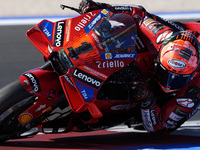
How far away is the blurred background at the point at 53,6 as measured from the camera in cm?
816

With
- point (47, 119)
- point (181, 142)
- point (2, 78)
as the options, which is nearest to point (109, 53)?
point (47, 119)

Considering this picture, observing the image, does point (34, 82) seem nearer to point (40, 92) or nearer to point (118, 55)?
point (40, 92)

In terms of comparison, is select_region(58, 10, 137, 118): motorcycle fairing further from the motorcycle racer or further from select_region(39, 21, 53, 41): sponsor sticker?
the motorcycle racer

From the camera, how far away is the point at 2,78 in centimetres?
540

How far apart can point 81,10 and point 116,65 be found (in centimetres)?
73

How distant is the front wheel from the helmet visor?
992 millimetres

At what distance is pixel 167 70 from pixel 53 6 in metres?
5.72

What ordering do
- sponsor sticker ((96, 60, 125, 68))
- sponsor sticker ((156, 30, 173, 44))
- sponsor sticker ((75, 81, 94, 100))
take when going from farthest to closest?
sponsor sticker ((156, 30, 173, 44)) < sponsor sticker ((96, 60, 125, 68)) < sponsor sticker ((75, 81, 94, 100))

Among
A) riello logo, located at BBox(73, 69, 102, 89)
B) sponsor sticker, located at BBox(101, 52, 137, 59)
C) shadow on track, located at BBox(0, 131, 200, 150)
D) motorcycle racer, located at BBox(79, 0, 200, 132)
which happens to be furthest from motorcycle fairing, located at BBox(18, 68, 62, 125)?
motorcycle racer, located at BBox(79, 0, 200, 132)

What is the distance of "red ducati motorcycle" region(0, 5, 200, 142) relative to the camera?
113 inches

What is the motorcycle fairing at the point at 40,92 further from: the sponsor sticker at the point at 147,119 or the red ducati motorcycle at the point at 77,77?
the sponsor sticker at the point at 147,119

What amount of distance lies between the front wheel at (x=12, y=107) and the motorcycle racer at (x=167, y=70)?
0.84 meters

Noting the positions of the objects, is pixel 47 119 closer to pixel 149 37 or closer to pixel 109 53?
pixel 109 53

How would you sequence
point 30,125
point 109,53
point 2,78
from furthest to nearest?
point 2,78 < point 30,125 < point 109,53
